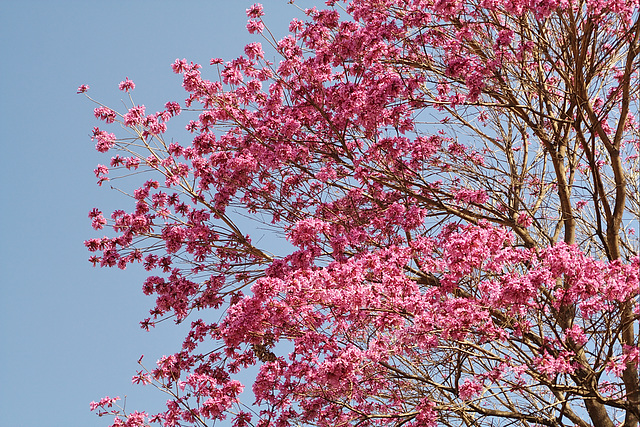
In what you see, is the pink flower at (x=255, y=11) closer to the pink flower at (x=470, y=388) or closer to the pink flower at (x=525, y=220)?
the pink flower at (x=525, y=220)

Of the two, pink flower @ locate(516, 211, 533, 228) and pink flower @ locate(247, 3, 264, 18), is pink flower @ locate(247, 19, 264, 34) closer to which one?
pink flower @ locate(247, 3, 264, 18)

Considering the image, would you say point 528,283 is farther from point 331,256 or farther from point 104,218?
point 104,218

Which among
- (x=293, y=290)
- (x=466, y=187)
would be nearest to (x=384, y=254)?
(x=293, y=290)

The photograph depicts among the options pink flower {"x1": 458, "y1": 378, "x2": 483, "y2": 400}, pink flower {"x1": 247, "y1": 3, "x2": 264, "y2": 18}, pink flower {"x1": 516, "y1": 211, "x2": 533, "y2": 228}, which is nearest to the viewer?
pink flower {"x1": 458, "y1": 378, "x2": 483, "y2": 400}

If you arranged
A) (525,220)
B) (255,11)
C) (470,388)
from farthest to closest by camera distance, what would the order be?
(255,11) → (525,220) → (470,388)

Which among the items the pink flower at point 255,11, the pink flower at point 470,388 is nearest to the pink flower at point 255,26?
the pink flower at point 255,11

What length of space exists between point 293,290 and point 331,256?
1.25m

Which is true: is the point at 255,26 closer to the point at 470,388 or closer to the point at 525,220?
the point at 525,220

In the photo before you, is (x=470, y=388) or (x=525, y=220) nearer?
(x=470, y=388)

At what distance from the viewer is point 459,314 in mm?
4957

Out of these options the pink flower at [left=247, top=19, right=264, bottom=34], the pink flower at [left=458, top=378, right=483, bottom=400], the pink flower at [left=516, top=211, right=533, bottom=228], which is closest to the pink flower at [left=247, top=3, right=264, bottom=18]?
the pink flower at [left=247, top=19, right=264, bottom=34]

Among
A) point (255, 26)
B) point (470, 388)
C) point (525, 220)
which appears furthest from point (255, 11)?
point (470, 388)

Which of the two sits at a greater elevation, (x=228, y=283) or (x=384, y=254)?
(x=228, y=283)

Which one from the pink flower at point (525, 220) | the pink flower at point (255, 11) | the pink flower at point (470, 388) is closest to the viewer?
the pink flower at point (470, 388)
